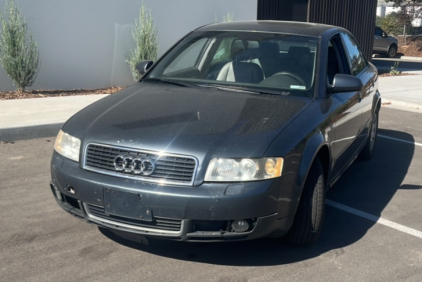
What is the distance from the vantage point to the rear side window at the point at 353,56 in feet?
19.6

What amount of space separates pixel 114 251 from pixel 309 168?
1.53 metres

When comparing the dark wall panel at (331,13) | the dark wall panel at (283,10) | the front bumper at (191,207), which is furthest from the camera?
the dark wall panel at (331,13)

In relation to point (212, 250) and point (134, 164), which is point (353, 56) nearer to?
point (212, 250)

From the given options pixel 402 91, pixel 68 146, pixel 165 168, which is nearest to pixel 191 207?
pixel 165 168

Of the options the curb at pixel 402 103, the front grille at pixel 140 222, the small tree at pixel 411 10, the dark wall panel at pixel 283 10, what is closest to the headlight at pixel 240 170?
the front grille at pixel 140 222

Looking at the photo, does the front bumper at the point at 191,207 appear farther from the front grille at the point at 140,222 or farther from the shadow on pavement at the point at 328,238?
the shadow on pavement at the point at 328,238

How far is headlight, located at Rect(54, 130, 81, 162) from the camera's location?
4.04 m

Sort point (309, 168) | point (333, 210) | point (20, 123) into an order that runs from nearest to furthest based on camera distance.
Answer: point (309, 168), point (333, 210), point (20, 123)

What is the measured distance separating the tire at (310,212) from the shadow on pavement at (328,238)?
119 mm

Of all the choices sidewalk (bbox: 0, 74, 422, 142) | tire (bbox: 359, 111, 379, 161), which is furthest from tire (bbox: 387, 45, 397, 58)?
tire (bbox: 359, 111, 379, 161)

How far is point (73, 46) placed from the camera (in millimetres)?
11227

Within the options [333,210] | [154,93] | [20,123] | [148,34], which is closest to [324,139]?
[333,210]

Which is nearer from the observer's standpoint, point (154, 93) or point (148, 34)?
point (154, 93)

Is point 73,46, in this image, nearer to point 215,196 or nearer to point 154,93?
point 154,93
